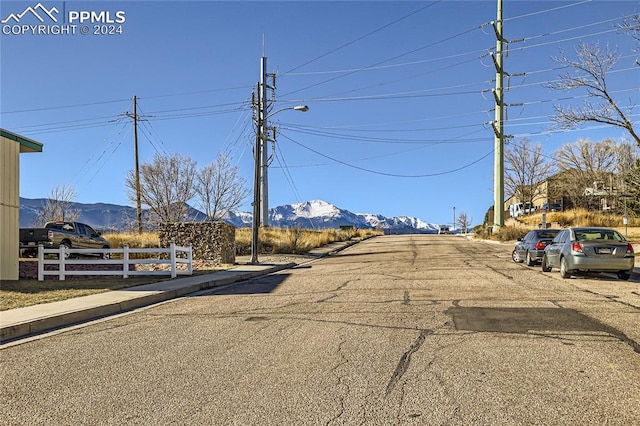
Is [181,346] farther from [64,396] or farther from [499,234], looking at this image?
[499,234]

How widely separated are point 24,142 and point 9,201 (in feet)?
7.09

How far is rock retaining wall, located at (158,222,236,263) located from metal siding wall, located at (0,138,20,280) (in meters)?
8.86

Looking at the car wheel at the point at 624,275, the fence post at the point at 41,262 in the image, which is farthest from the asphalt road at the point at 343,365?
the fence post at the point at 41,262

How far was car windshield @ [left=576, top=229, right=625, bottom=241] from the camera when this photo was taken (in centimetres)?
1641


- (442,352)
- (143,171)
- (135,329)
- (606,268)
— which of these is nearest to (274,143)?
(143,171)

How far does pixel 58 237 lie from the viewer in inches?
1051

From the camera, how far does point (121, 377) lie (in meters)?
6.25

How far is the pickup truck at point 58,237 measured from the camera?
84.4ft

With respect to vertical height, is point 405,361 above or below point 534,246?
below

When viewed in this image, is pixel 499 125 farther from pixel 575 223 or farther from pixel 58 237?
pixel 58 237

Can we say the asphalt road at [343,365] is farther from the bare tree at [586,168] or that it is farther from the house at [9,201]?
the bare tree at [586,168]

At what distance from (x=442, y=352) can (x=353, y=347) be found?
1137 mm

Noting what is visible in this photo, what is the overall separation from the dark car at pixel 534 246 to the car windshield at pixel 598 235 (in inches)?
161

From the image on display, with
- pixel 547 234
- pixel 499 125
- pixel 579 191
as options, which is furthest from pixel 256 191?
pixel 579 191
